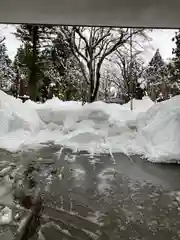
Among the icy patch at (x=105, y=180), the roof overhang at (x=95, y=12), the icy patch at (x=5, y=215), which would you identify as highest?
the roof overhang at (x=95, y=12)

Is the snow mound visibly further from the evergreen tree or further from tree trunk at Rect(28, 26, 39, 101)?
the evergreen tree

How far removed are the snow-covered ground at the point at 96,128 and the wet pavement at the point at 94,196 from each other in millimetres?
635

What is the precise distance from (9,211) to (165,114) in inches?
154

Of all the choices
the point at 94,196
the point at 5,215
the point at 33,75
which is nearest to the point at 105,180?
the point at 94,196

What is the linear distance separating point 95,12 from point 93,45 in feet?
21.1

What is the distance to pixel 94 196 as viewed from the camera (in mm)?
2883

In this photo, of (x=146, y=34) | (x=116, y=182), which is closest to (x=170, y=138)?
(x=116, y=182)

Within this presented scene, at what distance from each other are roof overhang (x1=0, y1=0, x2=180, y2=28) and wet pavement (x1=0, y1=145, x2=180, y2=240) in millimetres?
2772

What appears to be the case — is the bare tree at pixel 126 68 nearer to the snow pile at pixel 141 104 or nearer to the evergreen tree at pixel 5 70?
the snow pile at pixel 141 104

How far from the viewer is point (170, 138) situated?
4984mm

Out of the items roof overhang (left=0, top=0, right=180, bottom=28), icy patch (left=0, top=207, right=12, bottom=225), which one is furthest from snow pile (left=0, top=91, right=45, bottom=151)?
icy patch (left=0, top=207, right=12, bottom=225)

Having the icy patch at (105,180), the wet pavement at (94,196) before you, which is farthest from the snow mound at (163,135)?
the icy patch at (105,180)

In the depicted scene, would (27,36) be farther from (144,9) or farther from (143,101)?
(144,9)

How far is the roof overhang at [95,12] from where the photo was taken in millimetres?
5293
